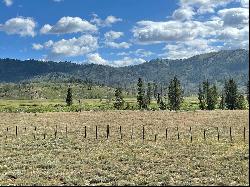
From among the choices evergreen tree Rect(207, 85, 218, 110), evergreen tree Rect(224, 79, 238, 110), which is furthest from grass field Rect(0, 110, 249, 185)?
evergreen tree Rect(224, 79, 238, 110)

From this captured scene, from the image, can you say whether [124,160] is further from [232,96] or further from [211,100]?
[232,96]

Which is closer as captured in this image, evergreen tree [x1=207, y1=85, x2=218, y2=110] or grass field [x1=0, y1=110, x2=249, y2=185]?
grass field [x1=0, y1=110, x2=249, y2=185]

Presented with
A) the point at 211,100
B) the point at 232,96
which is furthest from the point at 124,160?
the point at 232,96

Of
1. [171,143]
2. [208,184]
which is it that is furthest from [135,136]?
[208,184]

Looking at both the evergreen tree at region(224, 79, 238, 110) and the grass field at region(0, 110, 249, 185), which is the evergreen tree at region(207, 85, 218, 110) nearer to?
the evergreen tree at region(224, 79, 238, 110)

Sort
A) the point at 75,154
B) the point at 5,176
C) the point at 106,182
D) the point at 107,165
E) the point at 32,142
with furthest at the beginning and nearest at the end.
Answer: the point at 32,142, the point at 75,154, the point at 107,165, the point at 5,176, the point at 106,182

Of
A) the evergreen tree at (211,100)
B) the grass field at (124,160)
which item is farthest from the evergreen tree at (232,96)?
the grass field at (124,160)

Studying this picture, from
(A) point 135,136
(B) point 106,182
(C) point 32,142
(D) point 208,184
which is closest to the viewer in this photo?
(D) point 208,184

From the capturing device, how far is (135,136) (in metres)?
56.0

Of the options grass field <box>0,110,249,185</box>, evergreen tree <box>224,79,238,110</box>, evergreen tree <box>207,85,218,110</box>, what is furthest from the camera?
evergreen tree <box>207,85,218,110</box>

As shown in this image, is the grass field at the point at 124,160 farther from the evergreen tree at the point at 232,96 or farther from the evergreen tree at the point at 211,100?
the evergreen tree at the point at 232,96

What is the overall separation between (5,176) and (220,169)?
50.8 feet

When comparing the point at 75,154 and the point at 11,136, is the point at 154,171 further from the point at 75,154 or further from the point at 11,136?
the point at 11,136

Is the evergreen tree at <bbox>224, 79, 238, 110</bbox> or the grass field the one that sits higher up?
the evergreen tree at <bbox>224, 79, 238, 110</bbox>
